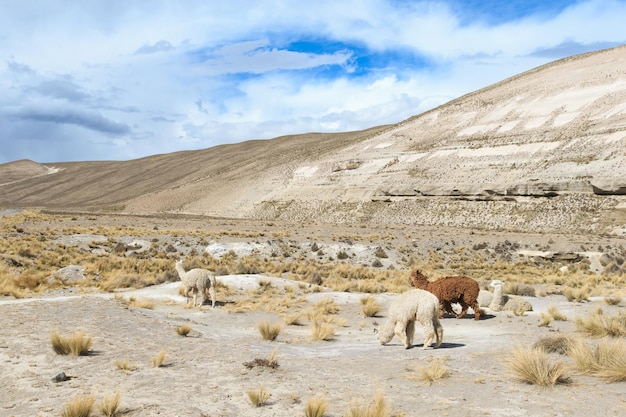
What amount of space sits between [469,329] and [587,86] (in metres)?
65.8

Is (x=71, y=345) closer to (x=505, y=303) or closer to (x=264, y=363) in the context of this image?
(x=264, y=363)

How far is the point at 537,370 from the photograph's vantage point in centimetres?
658

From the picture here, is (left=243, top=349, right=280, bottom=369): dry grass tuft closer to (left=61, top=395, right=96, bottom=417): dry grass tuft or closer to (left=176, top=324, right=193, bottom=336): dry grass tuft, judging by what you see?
(left=61, top=395, right=96, bottom=417): dry grass tuft

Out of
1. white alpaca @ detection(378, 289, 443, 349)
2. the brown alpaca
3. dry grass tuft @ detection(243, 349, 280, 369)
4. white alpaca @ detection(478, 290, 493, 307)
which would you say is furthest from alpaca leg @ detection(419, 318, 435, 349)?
white alpaca @ detection(478, 290, 493, 307)

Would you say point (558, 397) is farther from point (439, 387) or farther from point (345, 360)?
point (345, 360)

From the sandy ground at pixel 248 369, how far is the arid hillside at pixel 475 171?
121 feet

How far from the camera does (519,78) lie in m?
85.9

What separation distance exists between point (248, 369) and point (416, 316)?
3.00m

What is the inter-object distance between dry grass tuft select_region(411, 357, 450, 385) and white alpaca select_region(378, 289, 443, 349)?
5.24 ft

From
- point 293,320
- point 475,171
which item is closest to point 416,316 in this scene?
point 293,320

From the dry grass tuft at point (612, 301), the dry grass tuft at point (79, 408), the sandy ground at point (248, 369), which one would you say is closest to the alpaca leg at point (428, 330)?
the sandy ground at point (248, 369)

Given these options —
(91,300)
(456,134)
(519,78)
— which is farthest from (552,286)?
(519,78)

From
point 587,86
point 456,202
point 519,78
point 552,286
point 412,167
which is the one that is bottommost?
point 552,286

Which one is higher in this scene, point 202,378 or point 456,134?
point 456,134
